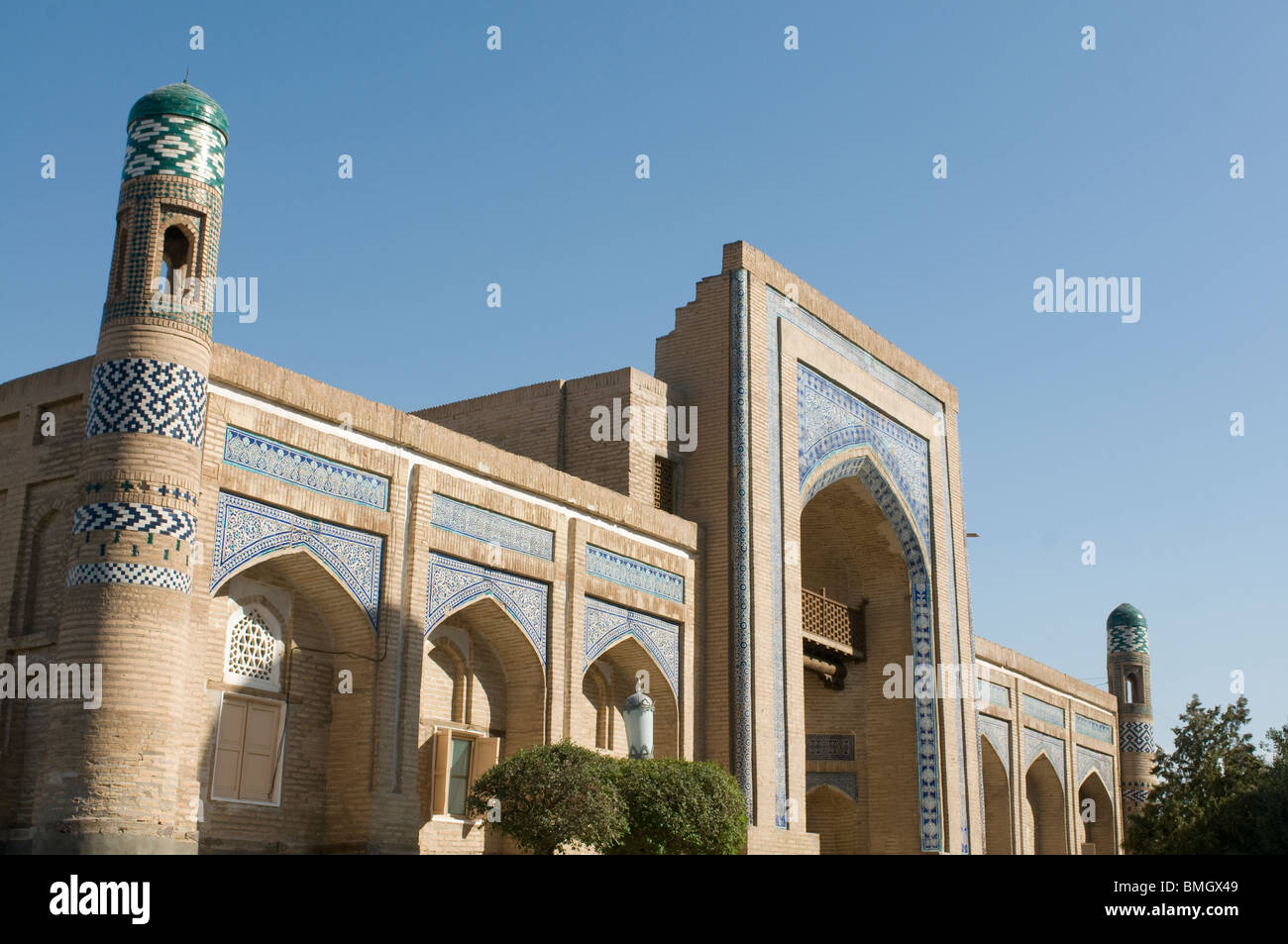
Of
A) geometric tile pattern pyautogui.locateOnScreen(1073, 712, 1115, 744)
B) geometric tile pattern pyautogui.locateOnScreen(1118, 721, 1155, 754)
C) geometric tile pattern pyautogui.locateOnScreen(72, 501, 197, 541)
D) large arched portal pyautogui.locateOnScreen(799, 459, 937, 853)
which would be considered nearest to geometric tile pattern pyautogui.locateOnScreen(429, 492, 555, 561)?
geometric tile pattern pyautogui.locateOnScreen(72, 501, 197, 541)

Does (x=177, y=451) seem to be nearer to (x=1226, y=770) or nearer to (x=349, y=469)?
(x=349, y=469)

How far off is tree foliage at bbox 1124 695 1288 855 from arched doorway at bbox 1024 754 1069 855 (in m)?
5.45

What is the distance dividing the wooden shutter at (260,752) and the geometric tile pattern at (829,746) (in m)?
9.24

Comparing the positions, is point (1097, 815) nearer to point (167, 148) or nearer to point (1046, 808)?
point (1046, 808)

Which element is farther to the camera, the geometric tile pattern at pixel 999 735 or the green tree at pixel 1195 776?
the geometric tile pattern at pixel 999 735

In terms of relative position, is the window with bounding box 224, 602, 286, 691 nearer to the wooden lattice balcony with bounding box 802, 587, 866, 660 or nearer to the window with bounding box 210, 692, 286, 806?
the window with bounding box 210, 692, 286, 806

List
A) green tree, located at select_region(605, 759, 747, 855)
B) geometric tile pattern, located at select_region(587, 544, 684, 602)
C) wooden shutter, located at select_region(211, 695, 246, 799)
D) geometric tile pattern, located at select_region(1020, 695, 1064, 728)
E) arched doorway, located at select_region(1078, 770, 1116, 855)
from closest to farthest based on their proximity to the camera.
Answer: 1. wooden shutter, located at select_region(211, 695, 246, 799)
2. green tree, located at select_region(605, 759, 747, 855)
3. geometric tile pattern, located at select_region(587, 544, 684, 602)
4. geometric tile pattern, located at select_region(1020, 695, 1064, 728)
5. arched doorway, located at select_region(1078, 770, 1116, 855)

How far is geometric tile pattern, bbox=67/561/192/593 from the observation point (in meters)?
8.41

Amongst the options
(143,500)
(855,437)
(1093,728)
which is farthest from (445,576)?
(1093,728)

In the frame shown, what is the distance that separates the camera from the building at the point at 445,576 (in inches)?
342

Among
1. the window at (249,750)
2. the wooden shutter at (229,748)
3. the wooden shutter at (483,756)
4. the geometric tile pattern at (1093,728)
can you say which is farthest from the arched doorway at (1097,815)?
the wooden shutter at (229,748)

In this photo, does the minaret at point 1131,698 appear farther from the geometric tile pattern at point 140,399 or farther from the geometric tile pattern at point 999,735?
the geometric tile pattern at point 140,399

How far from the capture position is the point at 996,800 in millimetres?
21266

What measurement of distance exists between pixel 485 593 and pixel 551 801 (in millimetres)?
2042
